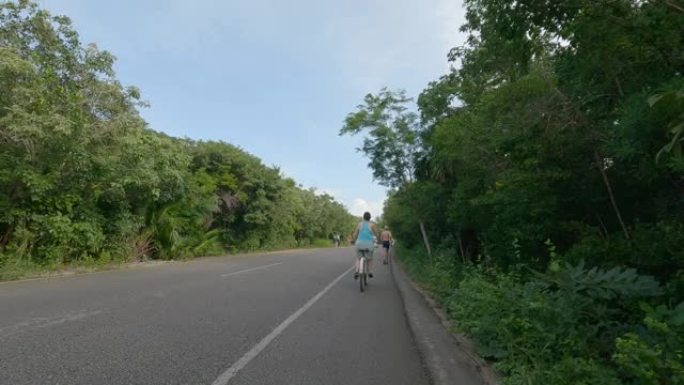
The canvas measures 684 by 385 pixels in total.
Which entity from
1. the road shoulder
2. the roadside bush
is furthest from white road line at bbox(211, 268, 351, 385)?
the roadside bush

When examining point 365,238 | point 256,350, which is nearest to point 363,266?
point 365,238

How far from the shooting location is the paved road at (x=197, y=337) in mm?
4293

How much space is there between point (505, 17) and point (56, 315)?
7.23 m

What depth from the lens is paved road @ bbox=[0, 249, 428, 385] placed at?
4293 millimetres

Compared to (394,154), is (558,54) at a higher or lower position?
lower

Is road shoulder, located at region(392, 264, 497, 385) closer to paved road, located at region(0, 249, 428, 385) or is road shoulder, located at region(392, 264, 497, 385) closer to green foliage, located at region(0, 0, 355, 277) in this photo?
paved road, located at region(0, 249, 428, 385)

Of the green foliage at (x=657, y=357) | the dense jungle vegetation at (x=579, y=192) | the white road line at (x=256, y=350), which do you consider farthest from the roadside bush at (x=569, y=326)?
the white road line at (x=256, y=350)

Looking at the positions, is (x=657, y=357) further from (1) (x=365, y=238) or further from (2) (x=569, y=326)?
(1) (x=365, y=238)

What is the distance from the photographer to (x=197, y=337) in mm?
5633

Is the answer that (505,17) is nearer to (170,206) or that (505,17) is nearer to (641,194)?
(641,194)

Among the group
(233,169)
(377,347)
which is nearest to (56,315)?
(377,347)

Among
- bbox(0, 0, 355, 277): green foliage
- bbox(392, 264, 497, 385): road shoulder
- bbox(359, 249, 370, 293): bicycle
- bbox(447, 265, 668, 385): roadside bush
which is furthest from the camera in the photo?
bbox(0, 0, 355, 277): green foliage

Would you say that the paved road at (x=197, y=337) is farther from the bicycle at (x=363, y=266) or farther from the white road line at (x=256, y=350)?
the bicycle at (x=363, y=266)

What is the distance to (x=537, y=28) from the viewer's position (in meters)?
5.42
